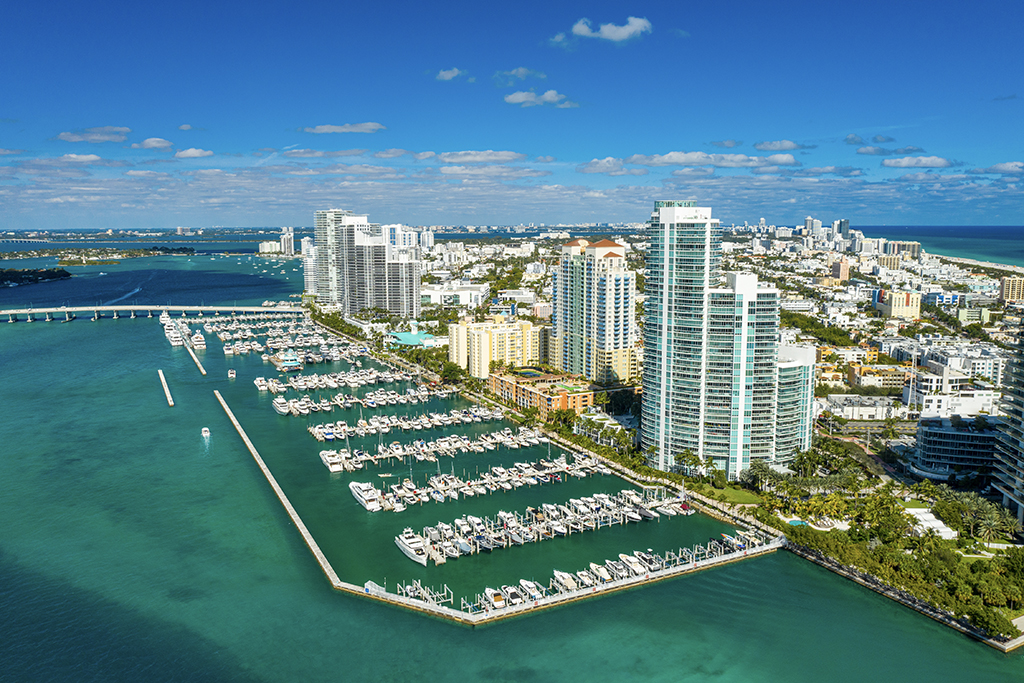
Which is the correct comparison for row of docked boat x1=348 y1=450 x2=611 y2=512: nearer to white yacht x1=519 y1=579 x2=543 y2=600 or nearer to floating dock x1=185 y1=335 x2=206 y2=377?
white yacht x1=519 y1=579 x2=543 y2=600

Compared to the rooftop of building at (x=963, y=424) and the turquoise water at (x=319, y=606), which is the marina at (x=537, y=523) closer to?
the turquoise water at (x=319, y=606)

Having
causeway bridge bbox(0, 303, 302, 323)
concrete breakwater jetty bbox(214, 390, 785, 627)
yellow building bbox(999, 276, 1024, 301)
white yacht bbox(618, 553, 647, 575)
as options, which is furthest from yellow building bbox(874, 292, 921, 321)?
causeway bridge bbox(0, 303, 302, 323)

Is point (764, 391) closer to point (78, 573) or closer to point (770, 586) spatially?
point (770, 586)

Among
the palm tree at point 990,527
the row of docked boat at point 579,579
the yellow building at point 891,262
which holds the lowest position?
the row of docked boat at point 579,579

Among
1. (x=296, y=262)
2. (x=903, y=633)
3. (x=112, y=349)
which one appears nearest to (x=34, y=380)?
(x=112, y=349)

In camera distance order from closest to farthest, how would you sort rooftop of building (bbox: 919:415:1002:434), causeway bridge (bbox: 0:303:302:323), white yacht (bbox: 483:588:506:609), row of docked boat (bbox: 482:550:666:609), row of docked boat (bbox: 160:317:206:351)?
white yacht (bbox: 483:588:506:609) → row of docked boat (bbox: 482:550:666:609) → rooftop of building (bbox: 919:415:1002:434) → row of docked boat (bbox: 160:317:206:351) → causeway bridge (bbox: 0:303:302:323)

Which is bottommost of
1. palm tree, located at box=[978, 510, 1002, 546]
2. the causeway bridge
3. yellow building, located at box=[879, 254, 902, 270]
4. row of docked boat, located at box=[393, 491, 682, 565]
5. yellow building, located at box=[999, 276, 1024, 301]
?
row of docked boat, located at box=[393, 491, 682, 565]

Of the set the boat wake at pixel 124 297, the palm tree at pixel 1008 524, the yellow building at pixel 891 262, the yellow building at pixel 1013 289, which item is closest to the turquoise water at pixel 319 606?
the palm tree at pixel 1008 524
